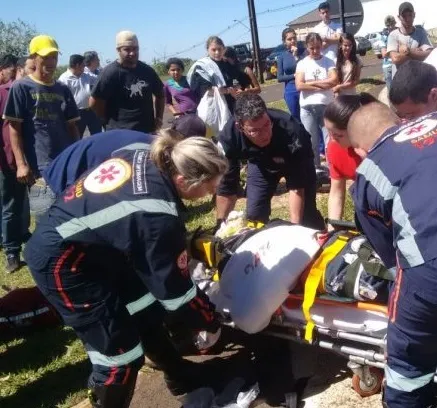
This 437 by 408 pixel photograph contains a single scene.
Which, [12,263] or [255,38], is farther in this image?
[255,38]

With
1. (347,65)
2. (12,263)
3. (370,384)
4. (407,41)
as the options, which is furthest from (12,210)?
(407,41)

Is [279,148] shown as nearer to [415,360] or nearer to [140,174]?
[140,174]

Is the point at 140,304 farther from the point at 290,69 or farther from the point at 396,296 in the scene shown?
the point at 290,69

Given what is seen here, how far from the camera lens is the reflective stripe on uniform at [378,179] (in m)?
2.16

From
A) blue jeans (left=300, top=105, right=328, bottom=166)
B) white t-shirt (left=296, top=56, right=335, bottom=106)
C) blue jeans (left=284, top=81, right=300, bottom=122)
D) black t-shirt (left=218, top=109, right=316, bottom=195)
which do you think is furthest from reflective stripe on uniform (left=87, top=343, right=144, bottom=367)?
blue jeans (left=284, top=81, right=300, bottom=122)

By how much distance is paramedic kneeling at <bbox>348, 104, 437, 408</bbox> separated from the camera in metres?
2.06

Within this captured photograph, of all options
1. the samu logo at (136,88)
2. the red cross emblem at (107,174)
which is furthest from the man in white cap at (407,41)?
the red cross emblem at (107,174)

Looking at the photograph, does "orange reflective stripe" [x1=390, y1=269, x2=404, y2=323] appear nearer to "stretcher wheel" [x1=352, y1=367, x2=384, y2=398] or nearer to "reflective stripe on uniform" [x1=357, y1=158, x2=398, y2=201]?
"reflective stripe on uniform" [x1=357, y1=158, x2=398, y2=201]

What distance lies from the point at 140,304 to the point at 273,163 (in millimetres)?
1651

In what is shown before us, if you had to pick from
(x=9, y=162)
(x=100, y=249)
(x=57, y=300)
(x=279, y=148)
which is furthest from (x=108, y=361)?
(x=9, y=162)

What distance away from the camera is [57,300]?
2852mm

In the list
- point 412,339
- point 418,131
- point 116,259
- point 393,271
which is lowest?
point 412,339

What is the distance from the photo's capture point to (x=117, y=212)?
2.53 metres

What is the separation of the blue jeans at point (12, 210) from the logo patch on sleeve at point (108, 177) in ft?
9.95
